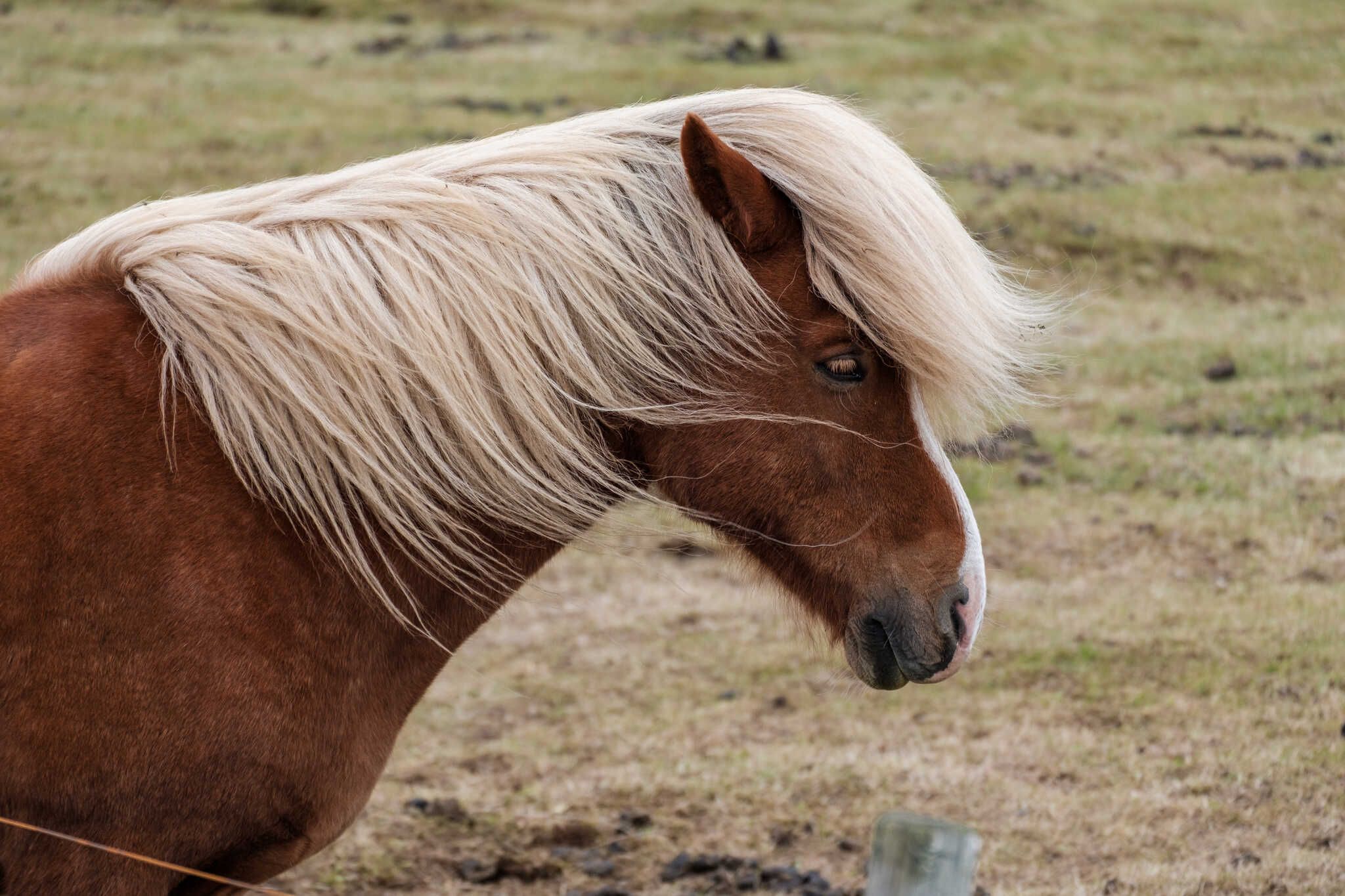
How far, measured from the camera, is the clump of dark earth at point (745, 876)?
3912 mm

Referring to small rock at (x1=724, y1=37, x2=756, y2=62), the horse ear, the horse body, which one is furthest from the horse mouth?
small rock at (x1=724, y1=37, x2=756, y2=62)

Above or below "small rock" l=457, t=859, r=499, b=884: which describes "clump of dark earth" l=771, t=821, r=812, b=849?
below

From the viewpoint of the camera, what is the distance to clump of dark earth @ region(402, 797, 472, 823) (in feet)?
14.4

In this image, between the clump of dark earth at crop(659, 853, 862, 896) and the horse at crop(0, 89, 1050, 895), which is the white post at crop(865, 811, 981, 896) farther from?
the clump of dark earth at crop(659, 853, 862, 896)

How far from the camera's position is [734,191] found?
2293 millimetres

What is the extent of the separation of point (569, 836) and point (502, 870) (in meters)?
0.30

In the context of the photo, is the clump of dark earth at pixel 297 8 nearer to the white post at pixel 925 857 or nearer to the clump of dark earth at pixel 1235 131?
the clump of dark earth at pixel 1235 131

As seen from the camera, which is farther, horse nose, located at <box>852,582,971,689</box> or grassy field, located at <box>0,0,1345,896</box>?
grassy field, located at <box>0,0,1345,896</box>

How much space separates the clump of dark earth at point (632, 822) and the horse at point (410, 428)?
6.81 ft

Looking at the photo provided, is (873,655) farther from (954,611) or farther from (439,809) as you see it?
(439,809)

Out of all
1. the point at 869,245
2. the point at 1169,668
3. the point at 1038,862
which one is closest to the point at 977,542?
the point at 869,245

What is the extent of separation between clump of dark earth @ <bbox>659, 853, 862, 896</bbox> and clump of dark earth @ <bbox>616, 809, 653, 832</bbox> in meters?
0.28

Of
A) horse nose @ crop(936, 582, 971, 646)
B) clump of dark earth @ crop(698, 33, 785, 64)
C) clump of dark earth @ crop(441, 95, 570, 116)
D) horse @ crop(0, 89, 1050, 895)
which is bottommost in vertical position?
clump of dark earth @ crop(441, 95, 570, 116)

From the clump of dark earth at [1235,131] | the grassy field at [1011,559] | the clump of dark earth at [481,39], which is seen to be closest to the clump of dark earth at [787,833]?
the grassy field at [1011,559]
